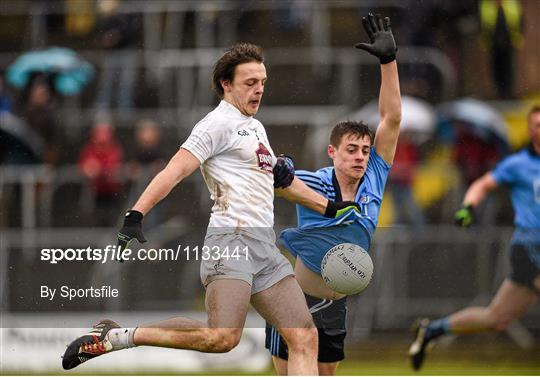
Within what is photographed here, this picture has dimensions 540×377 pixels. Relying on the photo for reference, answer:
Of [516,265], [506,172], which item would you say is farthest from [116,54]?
[516,265]

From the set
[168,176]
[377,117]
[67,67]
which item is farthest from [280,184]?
[67,67]

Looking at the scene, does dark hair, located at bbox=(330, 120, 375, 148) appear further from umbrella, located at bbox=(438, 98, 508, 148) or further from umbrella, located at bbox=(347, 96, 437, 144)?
umbrella, located at bbox=(438, 98, 508, 148)

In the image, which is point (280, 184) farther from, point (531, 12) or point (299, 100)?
point (531, 12)

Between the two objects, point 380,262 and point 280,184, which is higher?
point 280,184

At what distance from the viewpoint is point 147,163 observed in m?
8.35

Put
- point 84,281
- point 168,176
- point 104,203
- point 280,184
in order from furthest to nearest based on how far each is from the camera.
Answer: point 104,203 < point 84,281 < point 280,184 < point 168,176

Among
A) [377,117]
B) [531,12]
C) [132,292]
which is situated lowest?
[132,292]

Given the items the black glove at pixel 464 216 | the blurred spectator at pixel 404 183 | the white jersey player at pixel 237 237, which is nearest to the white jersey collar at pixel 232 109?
the white jersey player at pixel 237 237

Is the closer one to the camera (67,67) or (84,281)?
(84,281)

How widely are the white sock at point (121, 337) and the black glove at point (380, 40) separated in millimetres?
1972

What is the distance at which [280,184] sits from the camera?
669 cm

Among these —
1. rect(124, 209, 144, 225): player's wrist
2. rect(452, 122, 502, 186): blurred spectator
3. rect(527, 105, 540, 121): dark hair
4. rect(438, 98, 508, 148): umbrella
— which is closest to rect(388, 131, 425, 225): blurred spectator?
rect(452, 122, 502, 186): blurred spectator

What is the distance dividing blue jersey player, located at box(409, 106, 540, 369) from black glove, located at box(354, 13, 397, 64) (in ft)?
6.83

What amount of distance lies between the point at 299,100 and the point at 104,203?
1494mm
